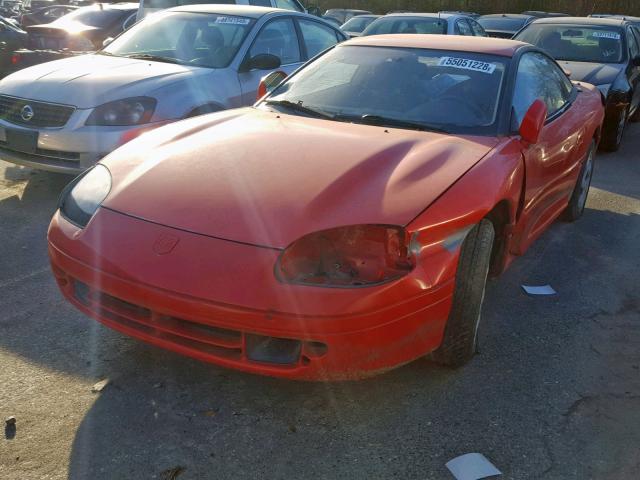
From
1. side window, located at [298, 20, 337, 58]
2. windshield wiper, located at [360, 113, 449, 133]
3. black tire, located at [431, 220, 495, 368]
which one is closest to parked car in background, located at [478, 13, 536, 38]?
side window, located at [298, 20, 337, 58]

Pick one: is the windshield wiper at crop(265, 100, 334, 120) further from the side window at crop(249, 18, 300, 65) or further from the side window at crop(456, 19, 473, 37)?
the side window at crop(456, 19, 473, 37)

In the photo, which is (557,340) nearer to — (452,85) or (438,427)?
(438,427)

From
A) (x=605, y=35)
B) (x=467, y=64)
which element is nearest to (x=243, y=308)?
(x=467, y=64)

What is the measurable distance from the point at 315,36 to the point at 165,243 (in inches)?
208

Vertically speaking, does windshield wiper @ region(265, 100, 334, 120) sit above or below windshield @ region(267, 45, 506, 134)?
below

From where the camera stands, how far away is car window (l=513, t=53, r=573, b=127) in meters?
4.06

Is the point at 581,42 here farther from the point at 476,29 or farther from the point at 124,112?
the point at 124,112

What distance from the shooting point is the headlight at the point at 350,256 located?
2.62 meters

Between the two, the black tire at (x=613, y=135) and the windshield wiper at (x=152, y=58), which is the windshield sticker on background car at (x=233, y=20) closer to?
the windshield wiper at (x=152, y=58)

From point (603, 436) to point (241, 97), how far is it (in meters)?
4.37

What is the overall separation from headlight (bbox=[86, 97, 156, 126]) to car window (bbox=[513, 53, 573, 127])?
2.85m

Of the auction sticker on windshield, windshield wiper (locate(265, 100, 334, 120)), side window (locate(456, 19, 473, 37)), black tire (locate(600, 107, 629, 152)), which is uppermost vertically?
the auction sticker on windshield

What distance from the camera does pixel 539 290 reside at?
4.30 metres

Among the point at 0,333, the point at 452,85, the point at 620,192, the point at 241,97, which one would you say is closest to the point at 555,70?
the point at 452,85
